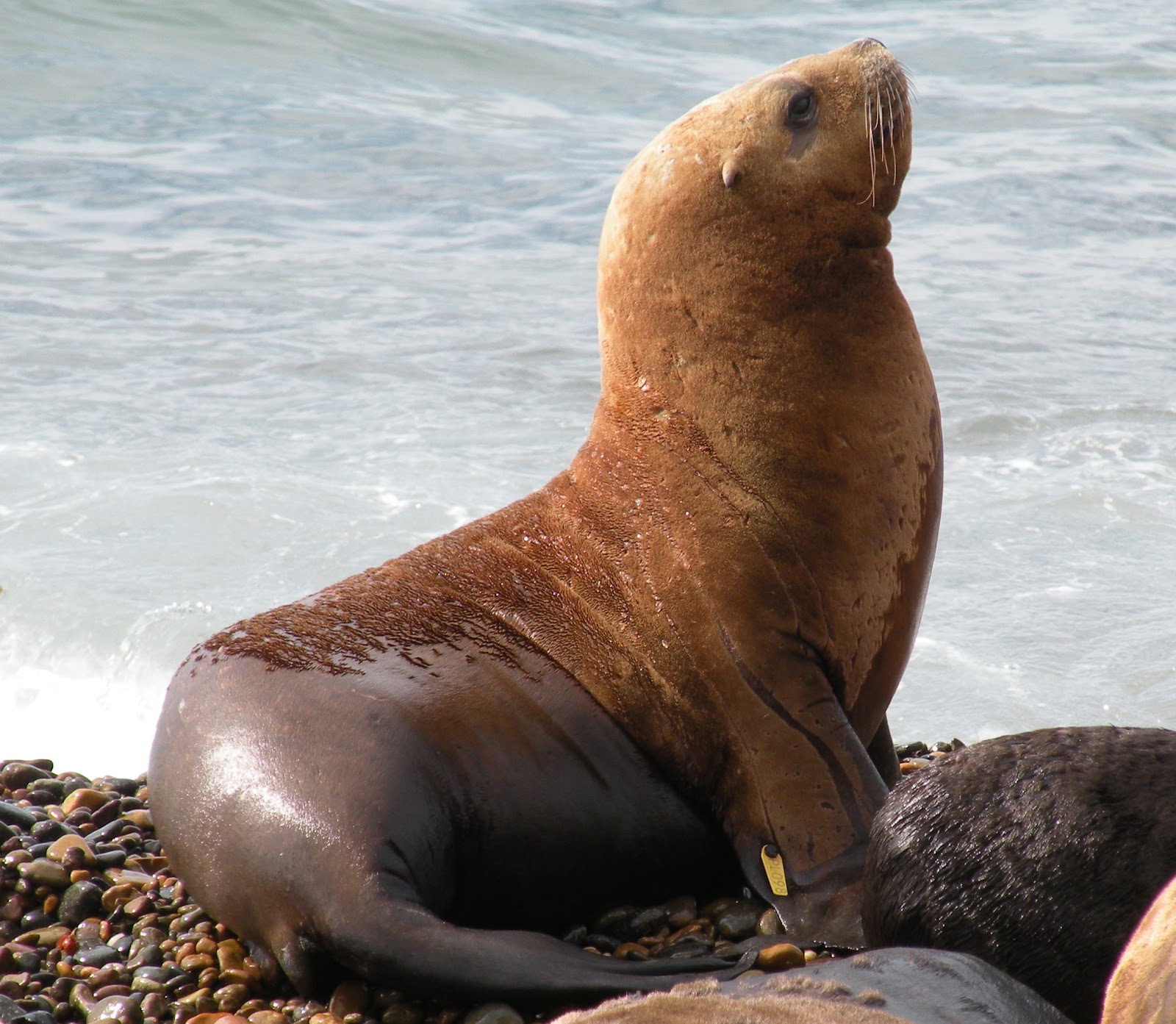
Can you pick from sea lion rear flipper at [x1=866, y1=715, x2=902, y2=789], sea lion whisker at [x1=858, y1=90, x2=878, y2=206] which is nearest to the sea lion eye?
sea lion whisker at [x1=858, y1=90, x2=878, y2=206]

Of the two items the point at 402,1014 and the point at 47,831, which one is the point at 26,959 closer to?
the point at 47,831

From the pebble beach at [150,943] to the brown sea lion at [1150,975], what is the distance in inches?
60.4

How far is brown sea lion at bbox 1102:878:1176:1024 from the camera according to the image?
2026 mm

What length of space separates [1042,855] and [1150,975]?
42.2 inches

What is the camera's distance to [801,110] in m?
4.43

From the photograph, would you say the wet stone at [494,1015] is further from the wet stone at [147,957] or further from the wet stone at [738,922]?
the wet stone at [147,957]

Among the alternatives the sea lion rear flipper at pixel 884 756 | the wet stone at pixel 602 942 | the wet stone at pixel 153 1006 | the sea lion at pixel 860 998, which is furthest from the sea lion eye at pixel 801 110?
the wet stone at pixel 153 1006

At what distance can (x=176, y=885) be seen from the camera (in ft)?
13.9

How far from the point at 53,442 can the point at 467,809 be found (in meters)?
6.69

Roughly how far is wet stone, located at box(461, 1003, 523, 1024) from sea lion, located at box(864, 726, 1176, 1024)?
82 cm

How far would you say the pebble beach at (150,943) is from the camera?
3.66 metres

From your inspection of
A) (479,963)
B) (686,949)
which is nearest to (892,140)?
(686,949)

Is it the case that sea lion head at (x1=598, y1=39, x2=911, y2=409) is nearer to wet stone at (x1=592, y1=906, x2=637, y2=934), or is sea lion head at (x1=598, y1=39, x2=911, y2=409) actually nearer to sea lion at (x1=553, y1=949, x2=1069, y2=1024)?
wet stone at (x1=592, y1=906, x2=637, y2=934)

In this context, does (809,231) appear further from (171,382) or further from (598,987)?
(171,382)
